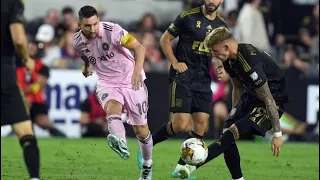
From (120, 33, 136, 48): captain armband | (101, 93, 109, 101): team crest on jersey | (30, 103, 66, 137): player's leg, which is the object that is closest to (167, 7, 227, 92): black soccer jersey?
(101, 93, 109, 101): team crest on jersey

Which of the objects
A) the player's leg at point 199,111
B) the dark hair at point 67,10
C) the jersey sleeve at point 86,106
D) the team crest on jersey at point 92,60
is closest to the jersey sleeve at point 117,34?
the team crest on jersey at point 92,60

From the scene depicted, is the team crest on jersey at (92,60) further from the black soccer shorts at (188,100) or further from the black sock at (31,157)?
the black sock at (31,157)

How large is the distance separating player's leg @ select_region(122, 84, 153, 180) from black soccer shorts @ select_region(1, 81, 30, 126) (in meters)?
2.49

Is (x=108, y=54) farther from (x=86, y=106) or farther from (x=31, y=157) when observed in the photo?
(x=86, y=106)

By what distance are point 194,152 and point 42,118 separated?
895 cm

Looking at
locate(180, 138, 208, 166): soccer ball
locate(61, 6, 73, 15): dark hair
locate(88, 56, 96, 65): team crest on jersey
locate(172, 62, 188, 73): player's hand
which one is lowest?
locate(61, 6, 73, 15): dark hair

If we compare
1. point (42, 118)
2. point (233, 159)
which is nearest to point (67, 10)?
point (42, 118)

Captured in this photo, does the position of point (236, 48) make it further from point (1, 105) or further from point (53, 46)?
point (53, 46)

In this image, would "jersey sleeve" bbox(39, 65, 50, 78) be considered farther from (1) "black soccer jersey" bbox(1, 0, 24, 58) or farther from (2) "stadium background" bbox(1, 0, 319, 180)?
(1) "black soccer jersey" bbox(1, 0, 24, 58)

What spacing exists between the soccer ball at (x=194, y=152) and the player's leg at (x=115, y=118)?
653mm

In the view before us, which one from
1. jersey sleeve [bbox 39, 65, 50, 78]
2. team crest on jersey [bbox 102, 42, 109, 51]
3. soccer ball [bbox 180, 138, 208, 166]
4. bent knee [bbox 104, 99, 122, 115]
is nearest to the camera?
soccer ball [bbox 180, 138, 208, 166]

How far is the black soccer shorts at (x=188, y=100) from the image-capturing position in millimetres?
13531

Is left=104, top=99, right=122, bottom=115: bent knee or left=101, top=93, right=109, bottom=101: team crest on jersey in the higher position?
left=101, top=93, right=109, bottom=101: team crest on jersey

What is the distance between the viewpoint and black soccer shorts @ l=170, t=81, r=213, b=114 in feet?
44.4
